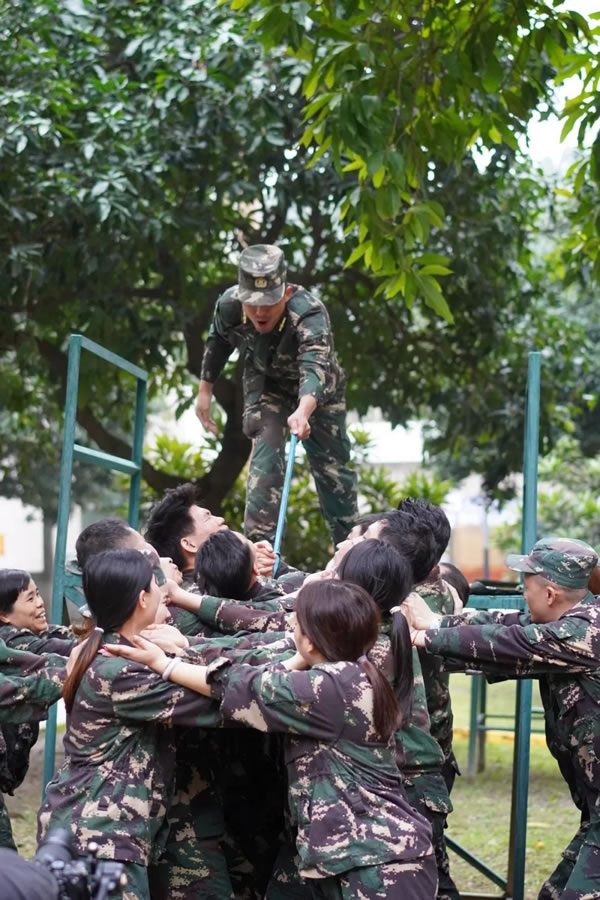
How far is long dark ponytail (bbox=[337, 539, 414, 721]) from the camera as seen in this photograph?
353 cm

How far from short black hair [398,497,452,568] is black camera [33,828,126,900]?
2.07 metres

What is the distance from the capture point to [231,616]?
3.91 m

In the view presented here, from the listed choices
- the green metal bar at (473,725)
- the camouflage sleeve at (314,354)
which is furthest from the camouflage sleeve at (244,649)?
the green metal bar at (473,725)

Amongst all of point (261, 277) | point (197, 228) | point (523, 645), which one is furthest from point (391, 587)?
point (197, 228)

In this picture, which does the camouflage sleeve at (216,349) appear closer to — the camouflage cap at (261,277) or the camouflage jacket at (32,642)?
the camouflage cap at (261,277)

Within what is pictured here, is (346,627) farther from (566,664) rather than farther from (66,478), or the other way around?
(66,478)

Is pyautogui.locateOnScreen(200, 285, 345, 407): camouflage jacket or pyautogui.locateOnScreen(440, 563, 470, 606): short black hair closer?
pyautogui.locateOnScreen(440, 563, 470, 606): short black hair

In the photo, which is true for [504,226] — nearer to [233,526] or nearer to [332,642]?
[233,526]

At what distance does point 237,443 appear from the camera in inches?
364

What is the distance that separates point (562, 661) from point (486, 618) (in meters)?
0.55

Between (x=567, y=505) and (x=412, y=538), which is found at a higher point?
(x=567, y=505)

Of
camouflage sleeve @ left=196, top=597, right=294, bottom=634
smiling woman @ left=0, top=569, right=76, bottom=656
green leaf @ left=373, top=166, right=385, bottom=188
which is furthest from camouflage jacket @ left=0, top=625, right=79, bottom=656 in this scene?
green leaf @ left=373, top=166, right=385, bottom=188

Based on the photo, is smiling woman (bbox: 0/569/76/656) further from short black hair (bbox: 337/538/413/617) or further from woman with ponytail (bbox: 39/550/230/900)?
short black hair (bbox: 337/538/413/617)

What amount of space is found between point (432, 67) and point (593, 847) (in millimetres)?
3467
